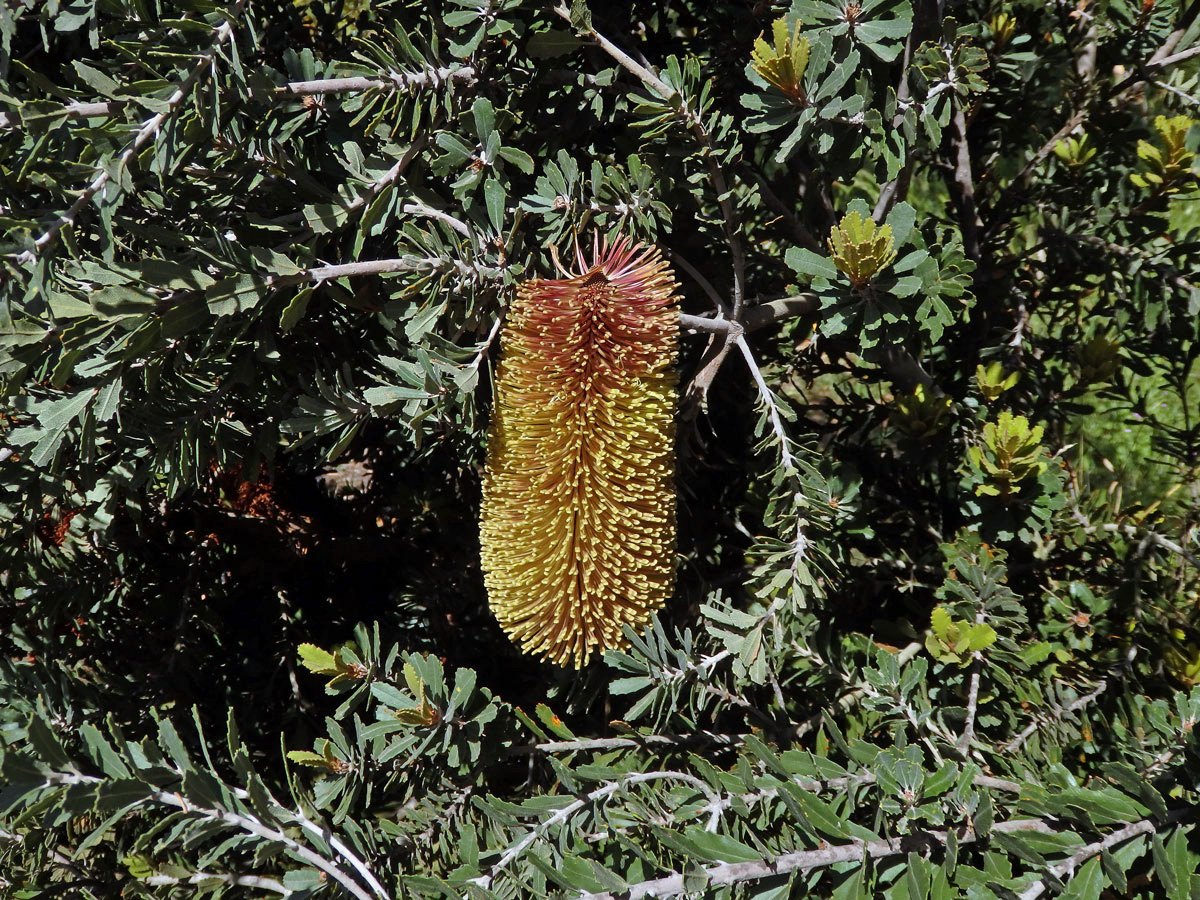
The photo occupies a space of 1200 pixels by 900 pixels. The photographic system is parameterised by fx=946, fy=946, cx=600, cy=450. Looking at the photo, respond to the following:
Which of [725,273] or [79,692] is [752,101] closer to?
[725,273]

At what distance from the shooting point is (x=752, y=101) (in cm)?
112

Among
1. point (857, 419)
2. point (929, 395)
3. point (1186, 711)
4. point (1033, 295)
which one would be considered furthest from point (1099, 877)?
Result: point (1033, 295)

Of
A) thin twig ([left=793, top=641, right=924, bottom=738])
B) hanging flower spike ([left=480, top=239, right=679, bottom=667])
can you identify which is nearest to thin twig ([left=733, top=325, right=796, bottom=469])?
hanging flower spike ([left=480, top=239, right=679, bottom=667])

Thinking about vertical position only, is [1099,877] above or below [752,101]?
below

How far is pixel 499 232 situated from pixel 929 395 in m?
0.75

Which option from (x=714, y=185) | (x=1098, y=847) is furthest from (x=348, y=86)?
(x=1098, y=847)

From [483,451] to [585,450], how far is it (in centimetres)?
62

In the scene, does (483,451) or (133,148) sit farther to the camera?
(483,451)

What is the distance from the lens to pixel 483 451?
1.63m

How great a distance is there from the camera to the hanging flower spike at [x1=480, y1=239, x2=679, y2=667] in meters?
1.03

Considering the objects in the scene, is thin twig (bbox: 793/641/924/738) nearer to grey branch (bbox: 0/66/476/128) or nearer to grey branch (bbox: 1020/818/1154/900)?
grey branch (bbox: 1020/818/1154/900)

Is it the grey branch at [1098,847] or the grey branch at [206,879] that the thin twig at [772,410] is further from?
the grey branch at [206,879]

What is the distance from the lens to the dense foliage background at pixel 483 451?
1018mm

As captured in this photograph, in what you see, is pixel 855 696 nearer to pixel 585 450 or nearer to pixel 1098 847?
pixel 1098 847
